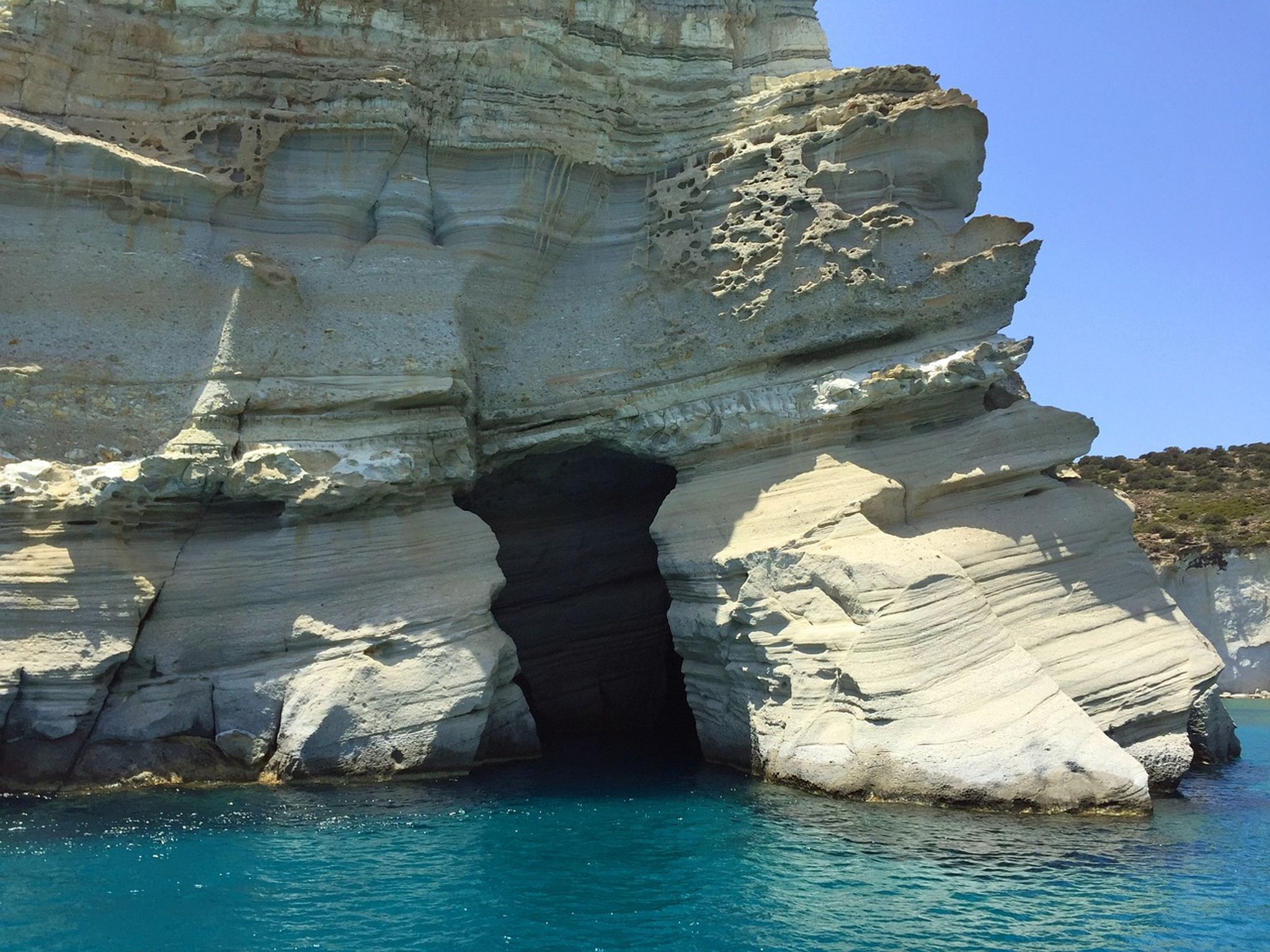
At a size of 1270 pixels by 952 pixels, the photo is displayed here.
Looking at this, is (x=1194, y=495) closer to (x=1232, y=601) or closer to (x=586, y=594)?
(x=1232, y=601)

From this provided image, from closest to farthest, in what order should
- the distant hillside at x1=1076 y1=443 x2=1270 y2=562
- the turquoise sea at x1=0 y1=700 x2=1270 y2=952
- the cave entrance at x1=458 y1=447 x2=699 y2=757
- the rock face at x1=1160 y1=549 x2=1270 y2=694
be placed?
the turquoise sea at x1=0 y1=700 x2=1270 y2=952 → the cave entrance at x1=458 y1=447 x2=699 y2=757 → the rock face at x1=1160 y1=549 x2=1270 y2=694 → the distant hillside at x1=1076 y1=443 x2=1270 y2=562

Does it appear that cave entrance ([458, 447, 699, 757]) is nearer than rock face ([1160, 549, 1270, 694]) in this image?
Yes

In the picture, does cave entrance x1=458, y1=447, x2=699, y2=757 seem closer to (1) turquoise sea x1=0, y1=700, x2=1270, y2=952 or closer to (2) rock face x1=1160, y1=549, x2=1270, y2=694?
(1) turquoise sea x1=0, y1=700, x2=1270, y2=952

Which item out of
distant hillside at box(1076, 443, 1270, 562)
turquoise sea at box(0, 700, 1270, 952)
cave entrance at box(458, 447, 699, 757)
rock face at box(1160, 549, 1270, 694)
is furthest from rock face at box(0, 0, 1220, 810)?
rock face at box(1160, 549, 1270, 694)

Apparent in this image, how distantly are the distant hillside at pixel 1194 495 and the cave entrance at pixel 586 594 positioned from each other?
11486 mm

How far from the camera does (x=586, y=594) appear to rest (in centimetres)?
1588

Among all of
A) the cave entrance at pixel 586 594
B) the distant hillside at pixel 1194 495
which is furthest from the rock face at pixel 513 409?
the distant hillside at pixel 1194 495

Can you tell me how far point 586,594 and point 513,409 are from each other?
11.7ft

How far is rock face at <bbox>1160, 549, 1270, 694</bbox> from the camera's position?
22953mm

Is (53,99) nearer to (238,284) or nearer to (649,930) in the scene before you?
(238,284)

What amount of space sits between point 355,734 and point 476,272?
5.93m

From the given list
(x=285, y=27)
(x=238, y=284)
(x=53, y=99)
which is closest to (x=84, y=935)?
(x=238, y=284)

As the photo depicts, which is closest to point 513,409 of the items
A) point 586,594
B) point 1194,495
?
point 586,594

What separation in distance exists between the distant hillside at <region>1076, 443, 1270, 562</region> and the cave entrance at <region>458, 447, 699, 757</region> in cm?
1149
